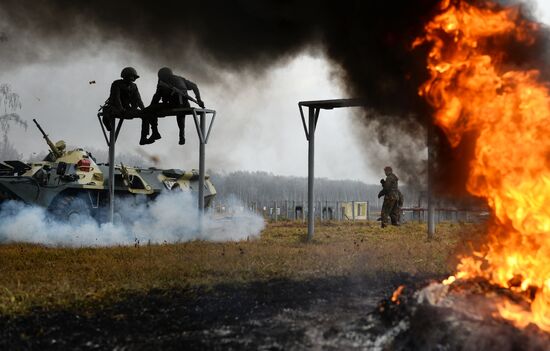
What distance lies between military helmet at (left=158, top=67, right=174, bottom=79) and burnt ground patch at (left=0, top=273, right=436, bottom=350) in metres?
6.24

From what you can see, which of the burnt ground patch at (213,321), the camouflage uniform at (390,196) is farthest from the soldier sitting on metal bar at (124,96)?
the camouflage uniform at (390,196)

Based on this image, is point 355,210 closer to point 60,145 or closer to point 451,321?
point 60,145

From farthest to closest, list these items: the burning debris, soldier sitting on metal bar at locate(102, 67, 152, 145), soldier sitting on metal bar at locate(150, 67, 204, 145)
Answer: soldier sitting on metal bar at locate(102, 67, 152, 145) → soldier sitting on metal bar at locate(150, 67, 204, 145) → the burning debris

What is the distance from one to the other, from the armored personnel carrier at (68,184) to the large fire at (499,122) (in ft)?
41.0

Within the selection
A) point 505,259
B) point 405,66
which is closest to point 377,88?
point 405,66

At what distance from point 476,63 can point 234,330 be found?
13.1 feet

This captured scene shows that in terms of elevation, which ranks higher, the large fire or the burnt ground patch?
the large fire

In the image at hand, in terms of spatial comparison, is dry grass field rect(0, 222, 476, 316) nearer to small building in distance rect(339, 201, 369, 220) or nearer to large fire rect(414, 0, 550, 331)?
large fire rect(414, 0, 550, 331)

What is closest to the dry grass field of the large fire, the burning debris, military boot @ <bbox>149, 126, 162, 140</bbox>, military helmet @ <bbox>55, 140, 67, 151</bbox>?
the large fire

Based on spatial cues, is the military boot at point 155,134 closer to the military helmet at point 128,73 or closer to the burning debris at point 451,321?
the military helmet at point 128,73

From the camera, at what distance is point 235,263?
8.88 m

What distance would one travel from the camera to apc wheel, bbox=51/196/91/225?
1544 cm

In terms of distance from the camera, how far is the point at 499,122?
5941mm

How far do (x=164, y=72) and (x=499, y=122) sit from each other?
786 cm
